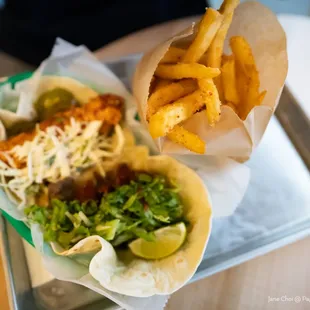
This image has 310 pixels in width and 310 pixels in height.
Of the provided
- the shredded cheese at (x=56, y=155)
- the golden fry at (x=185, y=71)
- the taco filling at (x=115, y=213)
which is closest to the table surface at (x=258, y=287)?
the taco filling at (x=115, y=213)

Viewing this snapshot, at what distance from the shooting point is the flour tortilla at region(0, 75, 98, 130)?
4.34 feet

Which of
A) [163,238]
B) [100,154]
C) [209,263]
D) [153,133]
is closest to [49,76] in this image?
[100,154]

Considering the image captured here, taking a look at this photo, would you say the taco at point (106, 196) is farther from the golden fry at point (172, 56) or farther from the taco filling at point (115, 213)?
the golden fry at point (172, 56)

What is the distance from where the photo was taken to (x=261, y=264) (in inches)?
44.8

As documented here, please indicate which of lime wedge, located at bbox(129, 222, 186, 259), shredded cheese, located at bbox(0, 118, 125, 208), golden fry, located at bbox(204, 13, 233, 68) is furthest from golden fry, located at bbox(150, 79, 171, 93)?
lime wedge, located at bbox(129, 222, 186, 259)

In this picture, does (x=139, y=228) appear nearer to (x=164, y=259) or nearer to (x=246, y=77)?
(x=164, y=259)

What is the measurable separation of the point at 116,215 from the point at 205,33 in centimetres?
51

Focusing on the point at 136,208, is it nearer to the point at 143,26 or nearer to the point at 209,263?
the point at 209,263

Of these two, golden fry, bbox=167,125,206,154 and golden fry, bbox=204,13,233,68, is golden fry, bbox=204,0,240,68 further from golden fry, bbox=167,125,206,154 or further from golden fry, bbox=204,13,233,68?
golden fry, bbox=167,125,206,154

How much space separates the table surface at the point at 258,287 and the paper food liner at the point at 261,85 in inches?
11.5

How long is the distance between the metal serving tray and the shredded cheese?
0.14m

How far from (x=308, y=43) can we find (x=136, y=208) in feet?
3.25

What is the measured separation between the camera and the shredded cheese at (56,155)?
4.05 ft

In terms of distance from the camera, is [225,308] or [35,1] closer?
[225,308]
